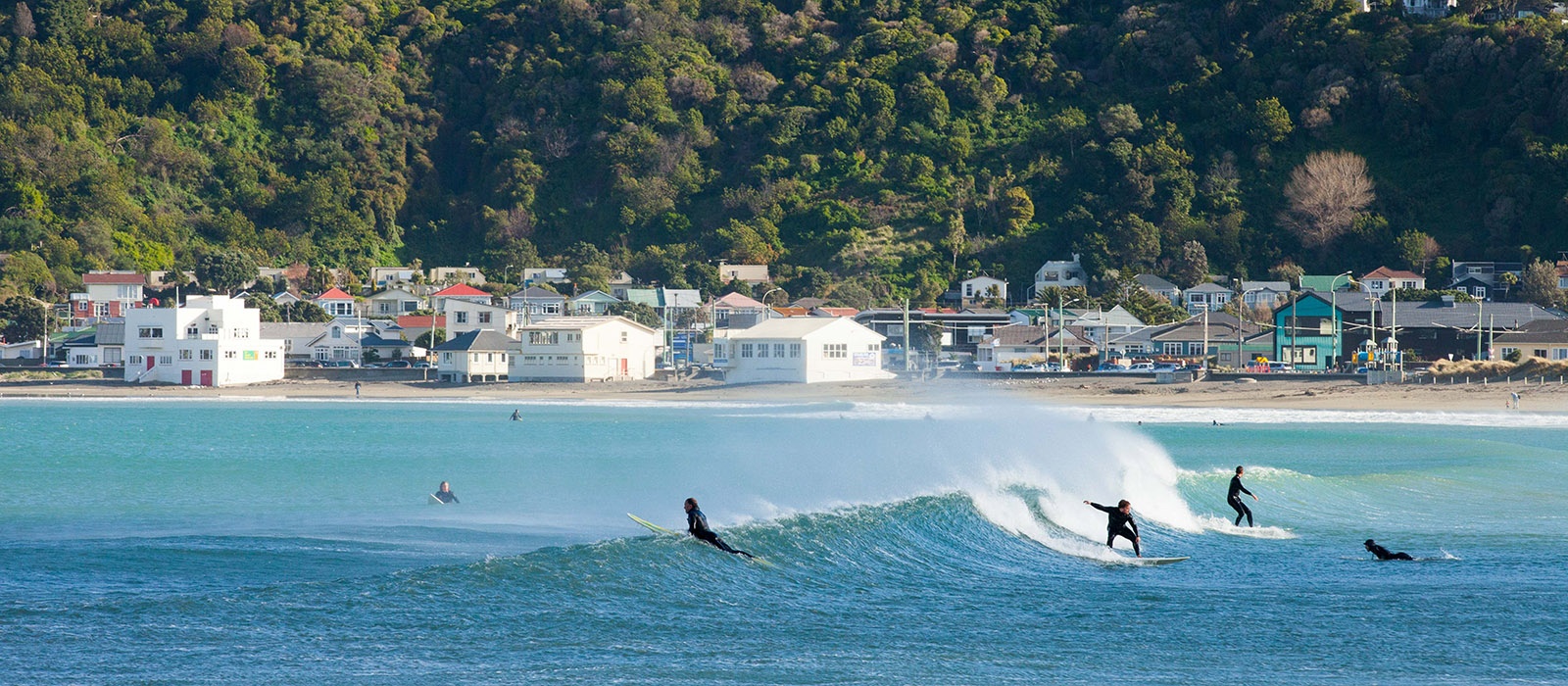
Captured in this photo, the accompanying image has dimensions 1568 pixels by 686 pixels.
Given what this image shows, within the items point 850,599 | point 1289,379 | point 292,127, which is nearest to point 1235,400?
point 1289,379

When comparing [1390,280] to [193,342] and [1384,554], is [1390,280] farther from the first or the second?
[1384,554]

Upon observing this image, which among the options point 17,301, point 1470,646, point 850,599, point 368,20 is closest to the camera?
point 1470,646

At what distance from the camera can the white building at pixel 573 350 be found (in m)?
73.1

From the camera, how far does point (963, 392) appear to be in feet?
202

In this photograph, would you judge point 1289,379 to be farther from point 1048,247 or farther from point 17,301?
point 17,301

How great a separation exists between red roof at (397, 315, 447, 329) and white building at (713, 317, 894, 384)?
22.3m

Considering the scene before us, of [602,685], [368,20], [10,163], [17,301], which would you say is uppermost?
[368,20]

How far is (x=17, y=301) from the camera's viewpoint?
8375cm

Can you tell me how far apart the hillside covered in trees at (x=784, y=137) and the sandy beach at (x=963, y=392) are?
31236mm

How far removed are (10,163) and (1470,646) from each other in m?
119

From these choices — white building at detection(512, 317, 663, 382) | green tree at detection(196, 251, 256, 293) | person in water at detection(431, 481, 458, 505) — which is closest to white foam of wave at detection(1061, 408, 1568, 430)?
person in water at detection(431, 481, 458, 505)

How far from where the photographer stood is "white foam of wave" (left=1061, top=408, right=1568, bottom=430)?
49819 mm

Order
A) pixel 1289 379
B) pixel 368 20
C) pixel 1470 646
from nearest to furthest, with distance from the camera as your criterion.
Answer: pixel 1470 646 → pixel 1289 379 → pixel 368 20

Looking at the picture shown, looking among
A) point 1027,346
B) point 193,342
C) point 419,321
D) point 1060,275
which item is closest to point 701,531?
point 1027,346
